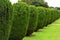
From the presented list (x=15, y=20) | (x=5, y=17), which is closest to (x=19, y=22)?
(x=15, y=20)

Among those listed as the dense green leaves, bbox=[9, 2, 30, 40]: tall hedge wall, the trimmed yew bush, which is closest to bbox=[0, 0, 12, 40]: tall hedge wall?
the dense green leaves

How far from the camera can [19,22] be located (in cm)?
1012

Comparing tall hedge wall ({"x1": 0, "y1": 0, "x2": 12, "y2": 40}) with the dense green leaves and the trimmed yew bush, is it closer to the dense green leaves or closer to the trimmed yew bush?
the dense green leaves

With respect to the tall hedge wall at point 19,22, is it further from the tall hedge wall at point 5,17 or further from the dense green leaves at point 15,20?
the tall hedge wall at point 5,17

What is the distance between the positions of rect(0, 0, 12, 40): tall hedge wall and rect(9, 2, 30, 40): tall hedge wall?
2.28 metres

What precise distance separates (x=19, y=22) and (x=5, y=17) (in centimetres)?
319

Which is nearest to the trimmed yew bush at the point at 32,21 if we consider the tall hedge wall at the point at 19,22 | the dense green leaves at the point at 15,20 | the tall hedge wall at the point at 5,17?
the dense green leaves at the point at 15,20

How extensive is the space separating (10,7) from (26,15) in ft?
12.2

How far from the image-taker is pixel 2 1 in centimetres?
684

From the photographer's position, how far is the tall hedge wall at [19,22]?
31.2 feet

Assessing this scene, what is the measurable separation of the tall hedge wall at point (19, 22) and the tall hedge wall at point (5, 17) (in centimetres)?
228

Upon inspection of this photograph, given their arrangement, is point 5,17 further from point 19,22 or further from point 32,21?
point 32,21

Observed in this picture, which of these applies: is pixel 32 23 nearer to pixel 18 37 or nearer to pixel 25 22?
pixel 25 22

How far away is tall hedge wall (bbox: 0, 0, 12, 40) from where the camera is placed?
6780mm
